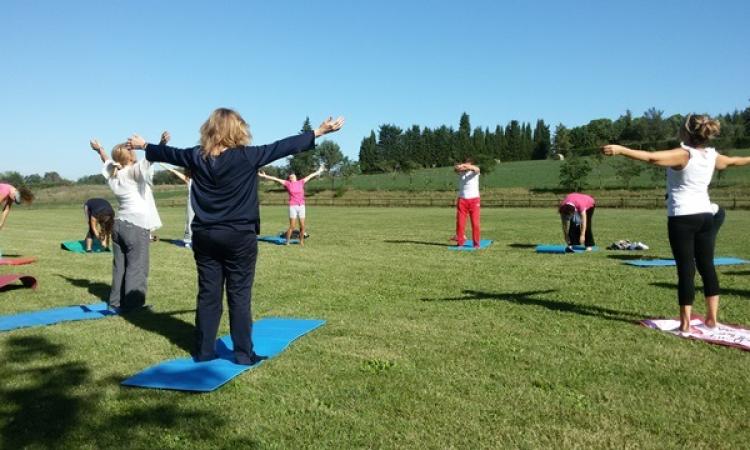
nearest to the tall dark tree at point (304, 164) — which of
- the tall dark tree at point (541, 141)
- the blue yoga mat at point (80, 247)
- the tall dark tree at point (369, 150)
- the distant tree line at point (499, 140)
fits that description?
the distant tree line at point (499, 140)

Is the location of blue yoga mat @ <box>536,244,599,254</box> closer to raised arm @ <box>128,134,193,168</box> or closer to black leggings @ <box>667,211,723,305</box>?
black leggings @ <box>667,211,723,305</box>

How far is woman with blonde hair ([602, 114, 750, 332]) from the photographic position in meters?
5.25

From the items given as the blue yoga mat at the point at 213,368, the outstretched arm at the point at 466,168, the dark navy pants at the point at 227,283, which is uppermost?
the outstretched arm at the point at 466,168

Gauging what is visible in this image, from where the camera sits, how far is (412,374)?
4449mm

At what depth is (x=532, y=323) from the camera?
596 centimetres

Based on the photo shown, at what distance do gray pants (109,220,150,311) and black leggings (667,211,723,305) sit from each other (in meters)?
5.86

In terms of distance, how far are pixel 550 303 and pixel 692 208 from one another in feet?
6.95

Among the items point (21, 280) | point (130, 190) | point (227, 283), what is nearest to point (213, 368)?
point (227, 283)

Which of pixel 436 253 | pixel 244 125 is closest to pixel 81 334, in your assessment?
pixel 244 125

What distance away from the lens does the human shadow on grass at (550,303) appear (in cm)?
625

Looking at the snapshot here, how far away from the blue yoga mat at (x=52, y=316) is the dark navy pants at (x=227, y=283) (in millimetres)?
2433

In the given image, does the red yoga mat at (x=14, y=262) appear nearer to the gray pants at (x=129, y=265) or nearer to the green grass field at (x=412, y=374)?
the green grass field at (x=412, y=374)

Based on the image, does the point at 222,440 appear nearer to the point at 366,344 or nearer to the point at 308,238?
the point at 366,344

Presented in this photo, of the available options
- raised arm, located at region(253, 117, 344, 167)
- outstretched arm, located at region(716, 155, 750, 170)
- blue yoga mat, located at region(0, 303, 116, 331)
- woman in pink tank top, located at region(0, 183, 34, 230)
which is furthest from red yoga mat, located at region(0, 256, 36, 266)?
outstretched arm, located at region(716, 155, 750, 170)
